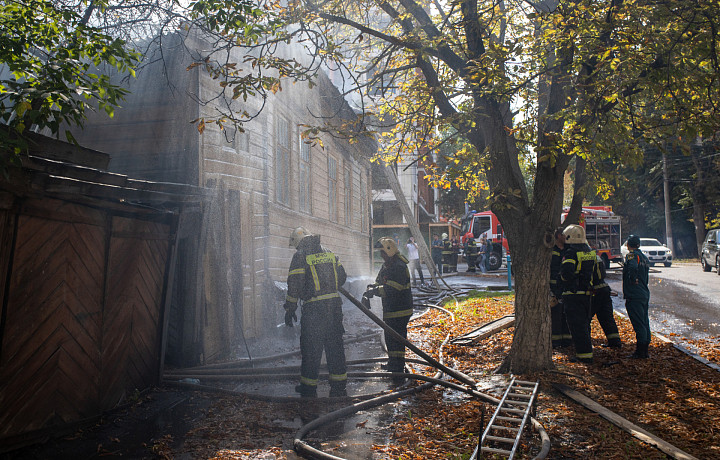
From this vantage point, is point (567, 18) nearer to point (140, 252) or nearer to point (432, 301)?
point (140, 252)

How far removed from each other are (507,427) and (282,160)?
7587 millimetres

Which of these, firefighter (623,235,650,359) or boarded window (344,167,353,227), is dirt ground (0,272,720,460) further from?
boarded window (344,167,353,227)

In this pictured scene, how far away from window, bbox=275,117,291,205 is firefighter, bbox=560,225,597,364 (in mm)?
5344

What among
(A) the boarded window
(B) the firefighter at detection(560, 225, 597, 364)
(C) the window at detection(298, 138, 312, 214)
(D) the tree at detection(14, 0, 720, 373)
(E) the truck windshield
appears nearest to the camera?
(D) the tree at detection(14, 0, 720, 373)

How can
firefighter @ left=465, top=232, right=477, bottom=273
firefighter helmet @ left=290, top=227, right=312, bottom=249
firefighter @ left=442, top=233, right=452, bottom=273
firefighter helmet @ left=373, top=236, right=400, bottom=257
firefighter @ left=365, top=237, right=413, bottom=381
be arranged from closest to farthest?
1. firefighter helmet @ left=290, top=227, right=312, bottom=249
2. firefighter @ left=365, top=237, right=413, bottom=381
3. firefighter helmet @ left=373, top=236, right=400, bottom=257
4. firefighter @ left=442, top=233, right=452, bottom=273
5. firefighter @ left=465, top=232, right=477, bottom=273

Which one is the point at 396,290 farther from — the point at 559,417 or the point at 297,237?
the point at 559,417

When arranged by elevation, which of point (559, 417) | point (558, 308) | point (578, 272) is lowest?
point (559, 417)

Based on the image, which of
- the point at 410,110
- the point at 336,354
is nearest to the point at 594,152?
the point at 410,110

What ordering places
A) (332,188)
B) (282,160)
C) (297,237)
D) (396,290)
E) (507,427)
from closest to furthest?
(507,427), (297,237), (396,290), (282,160), (332,188)

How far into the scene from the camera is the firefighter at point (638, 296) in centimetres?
710

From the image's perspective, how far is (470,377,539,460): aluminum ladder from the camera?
3.83m

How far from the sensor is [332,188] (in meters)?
15.2

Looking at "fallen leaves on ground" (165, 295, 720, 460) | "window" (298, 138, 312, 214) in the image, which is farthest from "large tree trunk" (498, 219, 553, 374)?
"window" (298, 138, 312, 214)

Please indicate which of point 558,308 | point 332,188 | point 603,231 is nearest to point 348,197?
point 332,188
